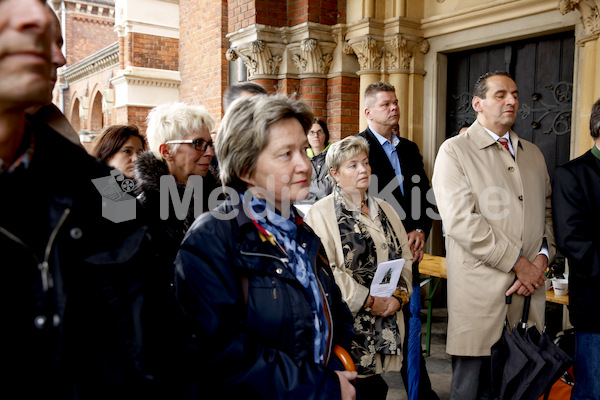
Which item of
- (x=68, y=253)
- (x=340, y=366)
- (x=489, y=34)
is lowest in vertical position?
(x=340, y=366)

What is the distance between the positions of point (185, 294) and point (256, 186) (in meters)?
0.45

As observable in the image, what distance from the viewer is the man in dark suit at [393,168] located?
3.81 m

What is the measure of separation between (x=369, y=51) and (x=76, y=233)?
491 cm

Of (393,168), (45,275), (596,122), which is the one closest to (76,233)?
(45,275)

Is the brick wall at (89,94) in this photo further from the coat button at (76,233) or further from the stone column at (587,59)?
the coat button at (76,233)

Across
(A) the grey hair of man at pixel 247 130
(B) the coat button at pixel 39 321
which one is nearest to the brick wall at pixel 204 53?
(A) the grey hair of man at pixel 247 130

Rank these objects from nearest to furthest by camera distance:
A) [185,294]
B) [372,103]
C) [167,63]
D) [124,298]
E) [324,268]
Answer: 1. [124,298]
2. [185,294]
3. [324,268]
4. [372,103]
5. [167,63]

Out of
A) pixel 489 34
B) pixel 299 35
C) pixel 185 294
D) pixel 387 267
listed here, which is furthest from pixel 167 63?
pixel 185 294

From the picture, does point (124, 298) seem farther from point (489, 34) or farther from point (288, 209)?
point (489, 34)

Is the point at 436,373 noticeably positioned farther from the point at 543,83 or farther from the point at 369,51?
the point at 369,51

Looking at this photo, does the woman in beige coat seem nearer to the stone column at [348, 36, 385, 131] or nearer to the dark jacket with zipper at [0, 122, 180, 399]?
the dark jacket with zipper at [0, 122, 180, 399]

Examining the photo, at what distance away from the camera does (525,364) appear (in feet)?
8.95

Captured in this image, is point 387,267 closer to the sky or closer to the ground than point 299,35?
closer to the ground

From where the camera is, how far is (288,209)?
1.77m
